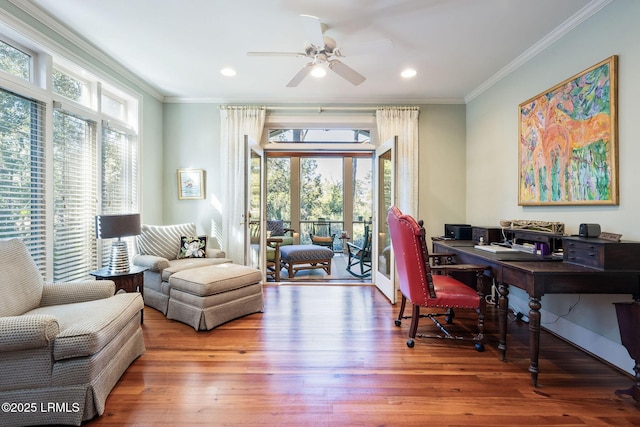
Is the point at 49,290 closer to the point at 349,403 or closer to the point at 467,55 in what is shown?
the point at 349,403

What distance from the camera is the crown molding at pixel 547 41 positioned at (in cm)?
210

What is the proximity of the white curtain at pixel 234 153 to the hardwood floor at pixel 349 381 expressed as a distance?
1569 millimetres

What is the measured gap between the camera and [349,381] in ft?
5.89

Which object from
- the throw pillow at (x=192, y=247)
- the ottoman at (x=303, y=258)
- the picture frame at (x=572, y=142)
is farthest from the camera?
the ottoman at (x=303, y=258)

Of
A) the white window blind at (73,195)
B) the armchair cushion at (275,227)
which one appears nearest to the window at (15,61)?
the white window blind at (73,195)

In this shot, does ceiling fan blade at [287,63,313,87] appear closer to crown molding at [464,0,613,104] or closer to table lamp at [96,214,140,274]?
table lamp at [96,214,140,274]

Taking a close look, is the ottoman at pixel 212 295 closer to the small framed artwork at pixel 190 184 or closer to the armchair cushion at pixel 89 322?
the armchair cushion at pixel 89 322

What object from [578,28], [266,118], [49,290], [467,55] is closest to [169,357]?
[49,290]

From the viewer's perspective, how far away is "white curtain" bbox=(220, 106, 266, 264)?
387 centimetres

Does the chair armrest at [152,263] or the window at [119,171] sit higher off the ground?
the window at [119,171]

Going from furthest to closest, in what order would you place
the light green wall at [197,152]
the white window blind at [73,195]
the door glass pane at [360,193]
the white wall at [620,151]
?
1. the door glass pane at [360,193]
2. the light green wall at [197,152]
3. the white window blind at [73,195]
4. the white wall at [620,151]

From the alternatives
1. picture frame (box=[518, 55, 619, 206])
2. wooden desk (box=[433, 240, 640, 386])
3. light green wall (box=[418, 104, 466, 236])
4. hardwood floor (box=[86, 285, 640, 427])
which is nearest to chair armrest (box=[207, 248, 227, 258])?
hardwood floor (box=[86, 285, 640, 427])

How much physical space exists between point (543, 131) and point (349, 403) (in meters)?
2.85

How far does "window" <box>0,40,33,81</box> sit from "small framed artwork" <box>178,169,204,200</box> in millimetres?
1821
